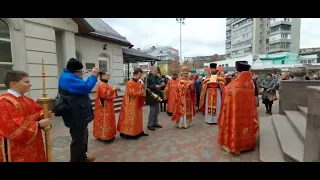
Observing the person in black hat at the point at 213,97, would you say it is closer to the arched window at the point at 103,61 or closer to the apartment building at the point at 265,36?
the arched window at the point at 103,61

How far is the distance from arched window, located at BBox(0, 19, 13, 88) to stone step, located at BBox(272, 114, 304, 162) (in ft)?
26.3

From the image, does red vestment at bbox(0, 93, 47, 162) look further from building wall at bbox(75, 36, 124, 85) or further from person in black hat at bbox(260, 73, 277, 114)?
building wall at bbox(75, 36, 124, 85)

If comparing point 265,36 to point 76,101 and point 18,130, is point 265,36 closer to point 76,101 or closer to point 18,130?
point 76,101

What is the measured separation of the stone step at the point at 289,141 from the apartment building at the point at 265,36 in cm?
4480

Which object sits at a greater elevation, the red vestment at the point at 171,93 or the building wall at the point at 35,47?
the building wall at the point at 35,47

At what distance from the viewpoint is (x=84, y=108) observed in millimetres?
3324

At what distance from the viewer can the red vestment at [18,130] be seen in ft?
6.73

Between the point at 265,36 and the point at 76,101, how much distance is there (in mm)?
70850

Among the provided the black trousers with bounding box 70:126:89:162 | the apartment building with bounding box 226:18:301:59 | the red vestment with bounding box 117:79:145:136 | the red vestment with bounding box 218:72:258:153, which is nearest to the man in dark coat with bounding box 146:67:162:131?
the red vestment with bounding box 117:79:145:136

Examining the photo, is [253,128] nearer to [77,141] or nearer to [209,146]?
[209,146]

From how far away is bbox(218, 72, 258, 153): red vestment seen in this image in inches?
151

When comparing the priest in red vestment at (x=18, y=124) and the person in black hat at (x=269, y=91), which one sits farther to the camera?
the person in black hat at (x=269, y=91)

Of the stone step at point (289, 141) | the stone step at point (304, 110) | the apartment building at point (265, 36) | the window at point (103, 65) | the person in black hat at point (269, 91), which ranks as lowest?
the stone step at point (289, 141)

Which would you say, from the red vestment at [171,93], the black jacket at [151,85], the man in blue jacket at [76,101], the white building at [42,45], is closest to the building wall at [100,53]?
the white building at [42,45]
